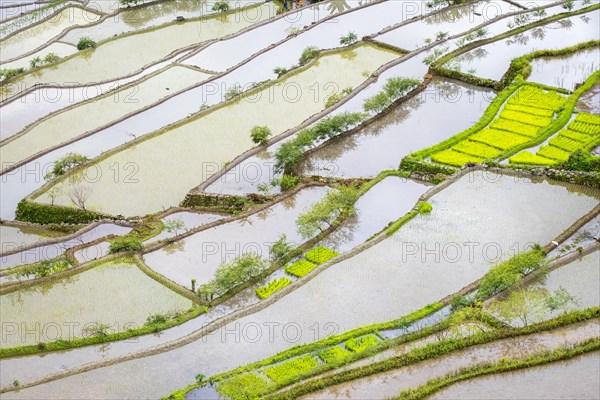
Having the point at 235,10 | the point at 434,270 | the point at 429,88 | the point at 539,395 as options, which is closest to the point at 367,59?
the point at 429,88

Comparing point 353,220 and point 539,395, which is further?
point 353,220

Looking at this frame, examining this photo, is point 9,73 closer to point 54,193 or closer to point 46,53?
point 46,53

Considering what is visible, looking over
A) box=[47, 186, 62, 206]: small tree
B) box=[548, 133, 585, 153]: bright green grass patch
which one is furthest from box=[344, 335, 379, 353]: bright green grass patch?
box=[47, 186, 62, 206]: small tree

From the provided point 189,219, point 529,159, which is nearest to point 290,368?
point 189,219

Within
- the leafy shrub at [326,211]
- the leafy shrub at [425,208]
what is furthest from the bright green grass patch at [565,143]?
the leafy shrub at [326,211]

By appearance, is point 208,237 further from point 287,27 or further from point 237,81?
point 287,27

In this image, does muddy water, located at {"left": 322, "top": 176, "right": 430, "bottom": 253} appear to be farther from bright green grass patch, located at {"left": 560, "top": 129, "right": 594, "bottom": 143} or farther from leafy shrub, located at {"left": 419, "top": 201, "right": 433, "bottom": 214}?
bright green grass patch, located at {"left": 560, "top": 129, "right": 594, "bottom": 143}

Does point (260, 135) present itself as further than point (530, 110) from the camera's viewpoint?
No
